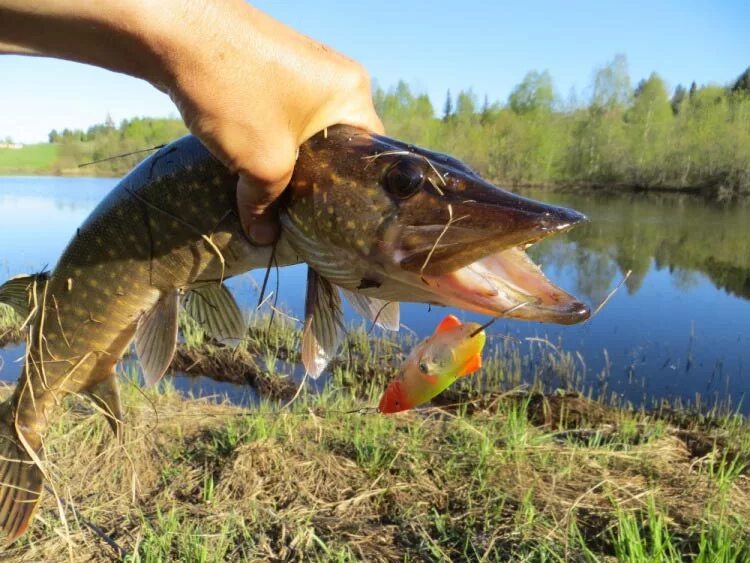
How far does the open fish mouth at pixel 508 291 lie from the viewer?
41.5 inches

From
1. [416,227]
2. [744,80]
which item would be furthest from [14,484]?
[744,80]

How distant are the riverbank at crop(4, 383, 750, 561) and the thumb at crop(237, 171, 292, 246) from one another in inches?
62.0

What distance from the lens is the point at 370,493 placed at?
11.3 feet

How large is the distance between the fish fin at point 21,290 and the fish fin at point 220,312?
568 mm

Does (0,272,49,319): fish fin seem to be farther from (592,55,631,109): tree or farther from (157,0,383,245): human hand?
(592,55,631,109): tree

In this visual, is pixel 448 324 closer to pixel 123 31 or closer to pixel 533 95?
pixel 123 31

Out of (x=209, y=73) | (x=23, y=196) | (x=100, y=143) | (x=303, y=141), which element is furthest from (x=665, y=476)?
(x=100, y=143)

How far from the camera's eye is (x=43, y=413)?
2145 mm

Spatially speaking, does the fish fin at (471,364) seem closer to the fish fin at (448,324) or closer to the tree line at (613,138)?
the fish fin at (448,324)

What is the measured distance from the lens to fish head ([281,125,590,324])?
1.10 metres

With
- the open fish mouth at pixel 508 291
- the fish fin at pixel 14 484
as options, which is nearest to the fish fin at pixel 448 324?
the open fish mouth at pixel 508 291

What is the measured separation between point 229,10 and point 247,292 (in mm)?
9376

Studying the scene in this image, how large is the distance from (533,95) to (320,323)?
53.9 m

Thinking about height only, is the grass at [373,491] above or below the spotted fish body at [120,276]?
below
